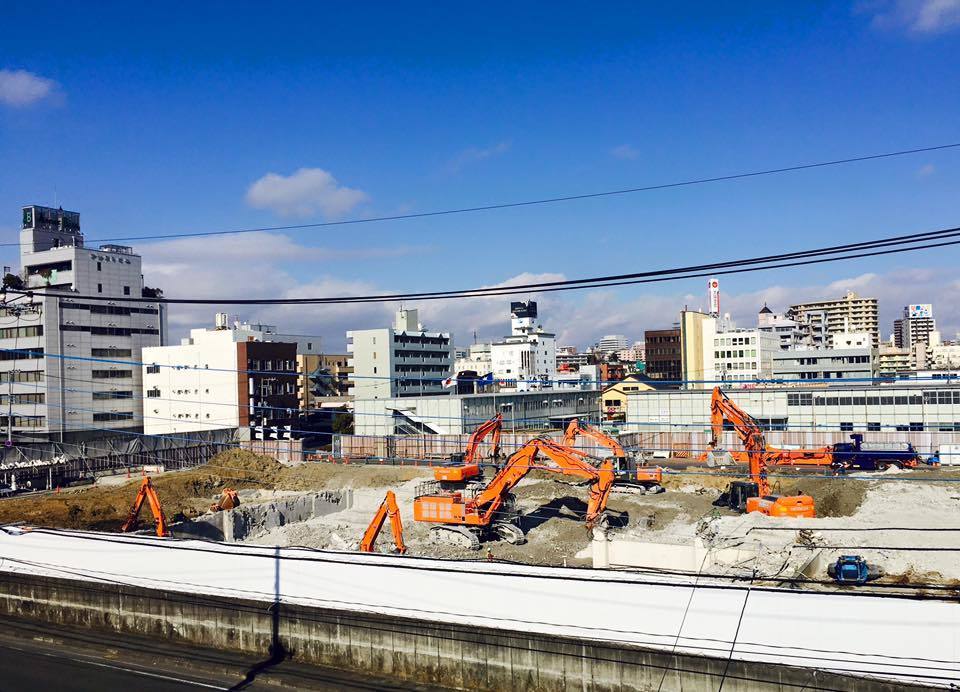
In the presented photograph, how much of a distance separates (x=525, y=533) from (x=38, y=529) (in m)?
13.8

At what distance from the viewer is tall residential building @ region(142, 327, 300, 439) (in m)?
50.9

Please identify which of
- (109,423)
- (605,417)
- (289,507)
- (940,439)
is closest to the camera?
(289,507)

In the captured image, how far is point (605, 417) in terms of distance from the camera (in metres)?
59.0

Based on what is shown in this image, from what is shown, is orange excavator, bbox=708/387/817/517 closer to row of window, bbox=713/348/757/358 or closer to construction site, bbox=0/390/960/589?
construction site, bbox=0/390/960/589

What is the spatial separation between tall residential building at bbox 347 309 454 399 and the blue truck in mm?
31456

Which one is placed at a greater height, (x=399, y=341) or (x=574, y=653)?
(x=399, y=341)

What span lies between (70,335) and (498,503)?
38.8 m

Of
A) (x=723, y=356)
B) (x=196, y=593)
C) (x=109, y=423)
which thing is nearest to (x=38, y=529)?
(x=196, y=593)

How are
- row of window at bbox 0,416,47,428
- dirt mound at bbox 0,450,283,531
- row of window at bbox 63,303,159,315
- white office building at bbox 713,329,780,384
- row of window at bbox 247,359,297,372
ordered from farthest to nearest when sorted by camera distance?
white office building at bbox 713,329,780,384, row of window at bbox 247,359,297,372, row of window at bbox 63,303,159,315, row of window at bbox 0,416,47,428, dirt mound at bbox 0,450,283,531

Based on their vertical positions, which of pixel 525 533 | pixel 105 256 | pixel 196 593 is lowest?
pixel 525 533

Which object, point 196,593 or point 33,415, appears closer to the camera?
point 196,593

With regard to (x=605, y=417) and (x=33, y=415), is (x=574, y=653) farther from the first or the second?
(x=605, y=417)

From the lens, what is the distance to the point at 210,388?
51500 mm

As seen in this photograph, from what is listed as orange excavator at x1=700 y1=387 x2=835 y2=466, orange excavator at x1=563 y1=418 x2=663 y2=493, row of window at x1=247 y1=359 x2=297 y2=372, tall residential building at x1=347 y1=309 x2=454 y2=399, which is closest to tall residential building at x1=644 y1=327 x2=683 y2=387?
tall residential building at x1=347 y1=309 x2=454 y2=399
